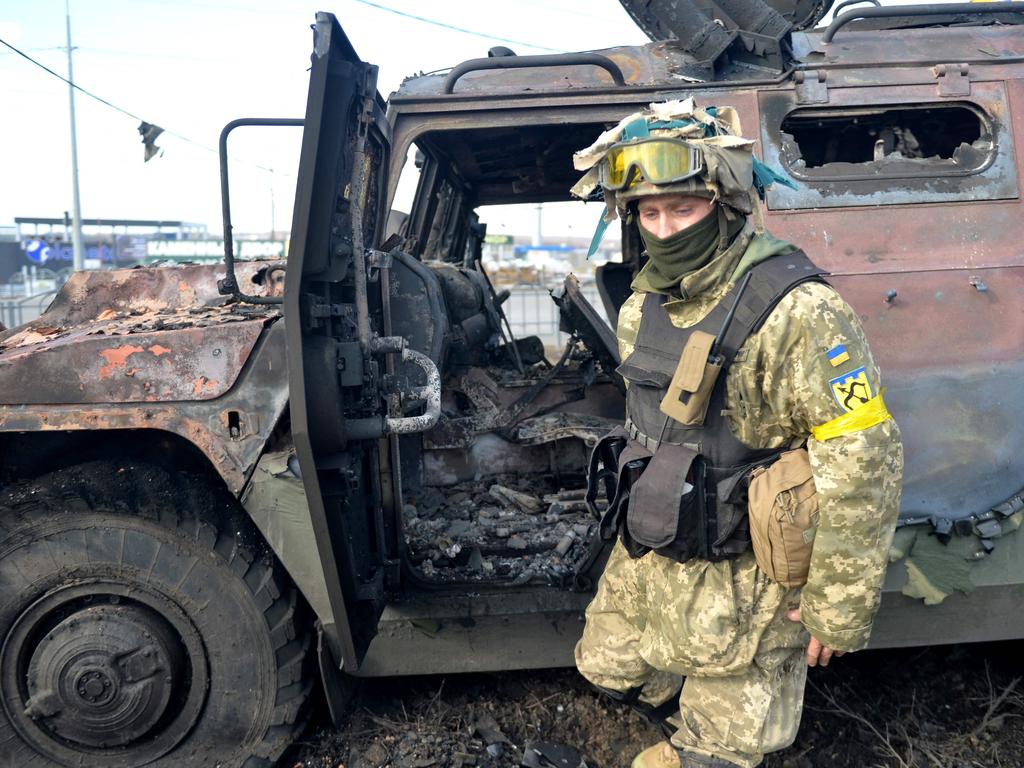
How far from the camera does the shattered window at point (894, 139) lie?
8.95 ft

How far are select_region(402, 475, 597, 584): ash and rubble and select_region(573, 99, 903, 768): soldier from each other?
2.25 ft

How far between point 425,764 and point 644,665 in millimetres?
806

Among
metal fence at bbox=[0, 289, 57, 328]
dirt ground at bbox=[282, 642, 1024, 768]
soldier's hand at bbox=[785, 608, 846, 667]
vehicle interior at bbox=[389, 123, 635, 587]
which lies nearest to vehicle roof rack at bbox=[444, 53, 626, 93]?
vehicle interior at bbox=[389, 123, 635, 587]

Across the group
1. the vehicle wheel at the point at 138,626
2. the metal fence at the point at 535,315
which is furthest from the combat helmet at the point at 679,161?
the metal fence at the point at 535,315

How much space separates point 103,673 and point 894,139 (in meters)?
2.98

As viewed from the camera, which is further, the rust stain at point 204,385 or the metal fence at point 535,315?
the metal fence at point 535,315

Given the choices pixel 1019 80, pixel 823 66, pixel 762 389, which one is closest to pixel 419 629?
pixel 762 389

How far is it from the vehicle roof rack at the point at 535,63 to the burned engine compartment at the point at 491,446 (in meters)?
0.65

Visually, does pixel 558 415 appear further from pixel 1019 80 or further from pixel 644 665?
pixel 1019 80

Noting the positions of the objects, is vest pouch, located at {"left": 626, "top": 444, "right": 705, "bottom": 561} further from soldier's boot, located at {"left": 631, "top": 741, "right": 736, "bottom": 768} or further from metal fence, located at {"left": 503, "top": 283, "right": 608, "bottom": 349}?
metal fence, located at {"left": 503, "top": 283, "right": 608, "bottom": 349}

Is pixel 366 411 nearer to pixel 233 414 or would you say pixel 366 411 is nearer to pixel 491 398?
pixel 233 414

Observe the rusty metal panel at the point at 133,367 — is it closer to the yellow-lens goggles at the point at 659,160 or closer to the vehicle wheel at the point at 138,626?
the vehicle wheel at the point at 138,626

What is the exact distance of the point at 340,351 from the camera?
7.28ft

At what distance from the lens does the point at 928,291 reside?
2627mm
